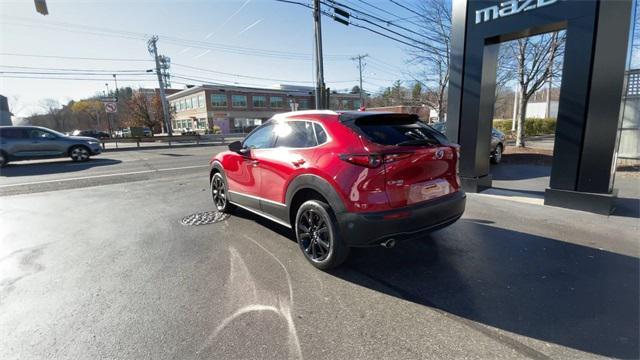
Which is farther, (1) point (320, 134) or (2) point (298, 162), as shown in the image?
(2) point (298, 162)

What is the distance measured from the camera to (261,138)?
4535mm

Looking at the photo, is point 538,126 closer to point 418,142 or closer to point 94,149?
point 418,142

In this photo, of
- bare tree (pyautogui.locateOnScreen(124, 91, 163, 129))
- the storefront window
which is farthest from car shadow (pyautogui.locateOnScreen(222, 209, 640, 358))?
bare tree (pyautogui.locateOnScreen(124, 91, 163, 129))

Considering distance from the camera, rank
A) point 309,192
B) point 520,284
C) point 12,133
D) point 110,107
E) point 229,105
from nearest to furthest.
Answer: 1. point 520,284
2. point 309,192
3. point 12,133
4. point 110,107
5. point 229,105

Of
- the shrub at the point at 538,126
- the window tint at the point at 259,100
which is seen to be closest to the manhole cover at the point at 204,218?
the shrub at the point at 538,126

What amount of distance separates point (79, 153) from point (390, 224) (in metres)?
15.8

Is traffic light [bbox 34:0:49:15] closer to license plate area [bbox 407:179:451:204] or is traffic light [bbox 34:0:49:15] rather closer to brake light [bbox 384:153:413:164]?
brake light [bbox 384:153:413:164]

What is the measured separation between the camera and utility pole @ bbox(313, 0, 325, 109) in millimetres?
13562

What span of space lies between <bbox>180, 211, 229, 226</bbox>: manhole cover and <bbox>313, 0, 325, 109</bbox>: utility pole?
895cm

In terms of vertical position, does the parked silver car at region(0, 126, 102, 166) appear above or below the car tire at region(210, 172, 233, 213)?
above

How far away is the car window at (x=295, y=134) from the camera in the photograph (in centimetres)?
361

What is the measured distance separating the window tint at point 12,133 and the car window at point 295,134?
14.4 m

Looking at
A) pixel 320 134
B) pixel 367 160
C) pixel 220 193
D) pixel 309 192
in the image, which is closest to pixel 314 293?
pixel 309 192

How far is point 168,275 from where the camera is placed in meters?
3.42
